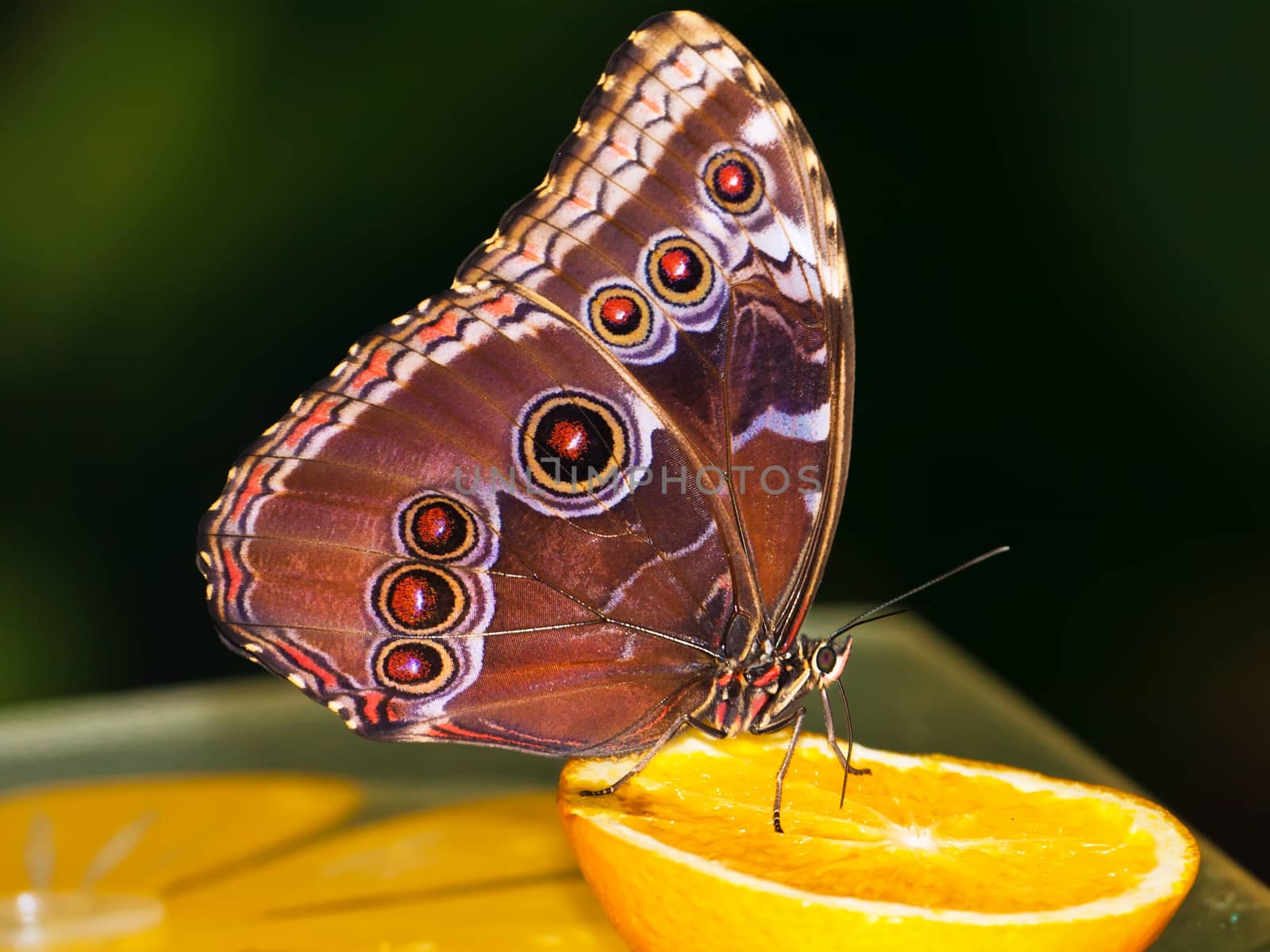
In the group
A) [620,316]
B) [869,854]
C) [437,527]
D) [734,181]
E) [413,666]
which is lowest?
[869,854]

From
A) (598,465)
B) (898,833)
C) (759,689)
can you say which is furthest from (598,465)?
(898,833)

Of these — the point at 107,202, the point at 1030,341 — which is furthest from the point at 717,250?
the point at 1030,341

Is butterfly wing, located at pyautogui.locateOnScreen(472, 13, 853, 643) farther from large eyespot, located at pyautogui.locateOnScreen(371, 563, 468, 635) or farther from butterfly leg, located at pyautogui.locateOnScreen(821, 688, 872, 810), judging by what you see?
large eyespot, located at pyautogui.locateOnScreen(371, 563, 468, 635)

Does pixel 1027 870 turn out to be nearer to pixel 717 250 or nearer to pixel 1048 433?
pixel 717 250

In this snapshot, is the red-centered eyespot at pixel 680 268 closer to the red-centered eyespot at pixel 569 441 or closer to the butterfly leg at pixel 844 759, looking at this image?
the red-centered eyespot at pixel 569 441

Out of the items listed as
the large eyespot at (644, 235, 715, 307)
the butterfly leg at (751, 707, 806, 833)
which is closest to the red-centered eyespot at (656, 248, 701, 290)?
the large eyespot at (644, 235, 715, 307)

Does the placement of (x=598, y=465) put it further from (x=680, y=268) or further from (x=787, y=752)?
(x=787, y=752)
